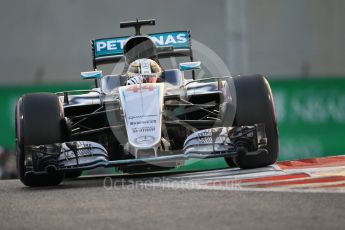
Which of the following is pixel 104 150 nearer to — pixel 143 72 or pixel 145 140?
pixel 145 140

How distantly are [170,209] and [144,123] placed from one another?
2.68 metres

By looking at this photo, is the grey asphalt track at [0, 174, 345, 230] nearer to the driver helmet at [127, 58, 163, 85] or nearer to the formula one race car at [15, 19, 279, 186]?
the formula one race car at [15, 19, 279, 186]

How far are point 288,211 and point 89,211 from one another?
5.14ft

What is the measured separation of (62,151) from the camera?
1028 centimetres

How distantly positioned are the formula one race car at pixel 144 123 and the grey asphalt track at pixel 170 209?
684mm

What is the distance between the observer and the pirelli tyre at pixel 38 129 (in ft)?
35.0

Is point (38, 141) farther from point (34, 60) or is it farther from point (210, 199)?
point (34, 60)

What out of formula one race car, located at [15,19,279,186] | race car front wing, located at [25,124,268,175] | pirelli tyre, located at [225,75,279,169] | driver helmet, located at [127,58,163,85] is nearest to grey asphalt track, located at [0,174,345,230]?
race car front wing, located at [25,124,268,175]

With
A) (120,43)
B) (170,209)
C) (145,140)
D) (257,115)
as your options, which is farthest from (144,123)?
(120,43)

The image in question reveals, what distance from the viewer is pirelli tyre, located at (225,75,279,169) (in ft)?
35.6

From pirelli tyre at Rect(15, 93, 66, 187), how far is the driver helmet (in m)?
1.31

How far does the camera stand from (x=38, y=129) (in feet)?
35.1

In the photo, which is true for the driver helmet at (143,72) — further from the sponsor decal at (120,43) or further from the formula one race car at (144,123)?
the sponsor decal at (120,43)

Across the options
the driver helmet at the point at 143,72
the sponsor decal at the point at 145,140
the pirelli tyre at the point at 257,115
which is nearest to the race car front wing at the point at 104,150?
the sponsor decal at the point at 145,140
